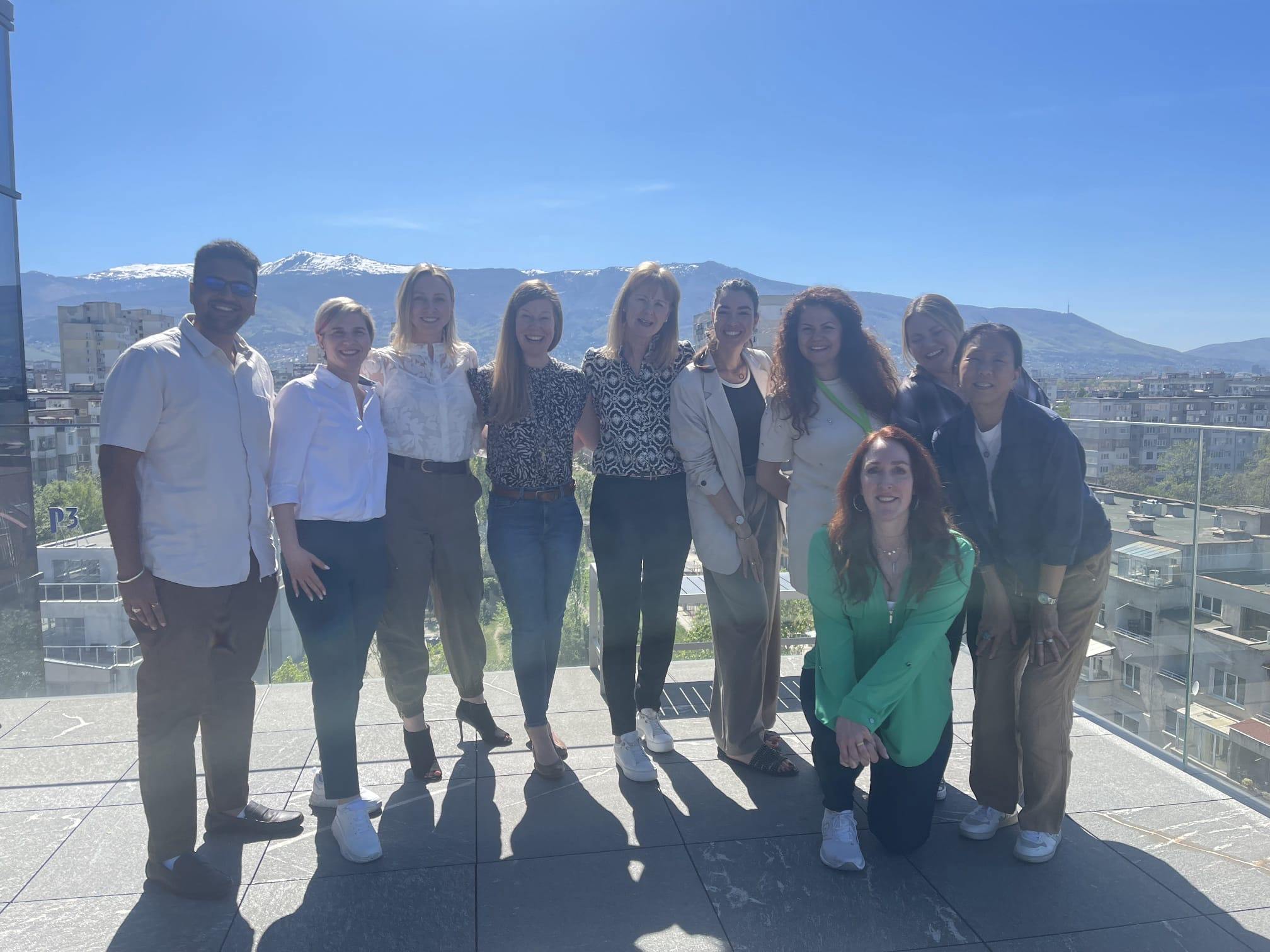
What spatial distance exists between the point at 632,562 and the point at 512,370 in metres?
0.84

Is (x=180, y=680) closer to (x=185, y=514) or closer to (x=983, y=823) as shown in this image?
(x=185, y=514)

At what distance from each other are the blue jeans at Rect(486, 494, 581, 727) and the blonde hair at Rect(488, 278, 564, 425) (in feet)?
1.05

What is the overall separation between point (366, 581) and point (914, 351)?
2073mm

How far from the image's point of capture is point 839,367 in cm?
300

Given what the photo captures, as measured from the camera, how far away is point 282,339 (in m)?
192

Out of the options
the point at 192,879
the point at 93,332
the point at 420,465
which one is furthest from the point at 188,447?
the point at 93,332

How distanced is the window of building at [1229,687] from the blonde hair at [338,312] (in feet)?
10.8

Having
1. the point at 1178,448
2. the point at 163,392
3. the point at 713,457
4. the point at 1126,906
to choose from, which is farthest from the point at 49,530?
the point at 1178,448

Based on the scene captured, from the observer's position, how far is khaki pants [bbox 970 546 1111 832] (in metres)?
2.59

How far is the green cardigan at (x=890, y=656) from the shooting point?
2.46 metres

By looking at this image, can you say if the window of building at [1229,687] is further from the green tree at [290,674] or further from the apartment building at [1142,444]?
the green tree at [290,674]

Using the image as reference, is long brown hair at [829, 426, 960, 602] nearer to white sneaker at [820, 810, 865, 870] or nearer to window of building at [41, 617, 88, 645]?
white sneaker at [820, 810, 865, 870]

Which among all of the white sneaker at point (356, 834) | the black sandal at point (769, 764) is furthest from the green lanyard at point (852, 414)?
the white sneaker at point (356, 834)

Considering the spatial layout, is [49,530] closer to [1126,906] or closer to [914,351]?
[914,351]
